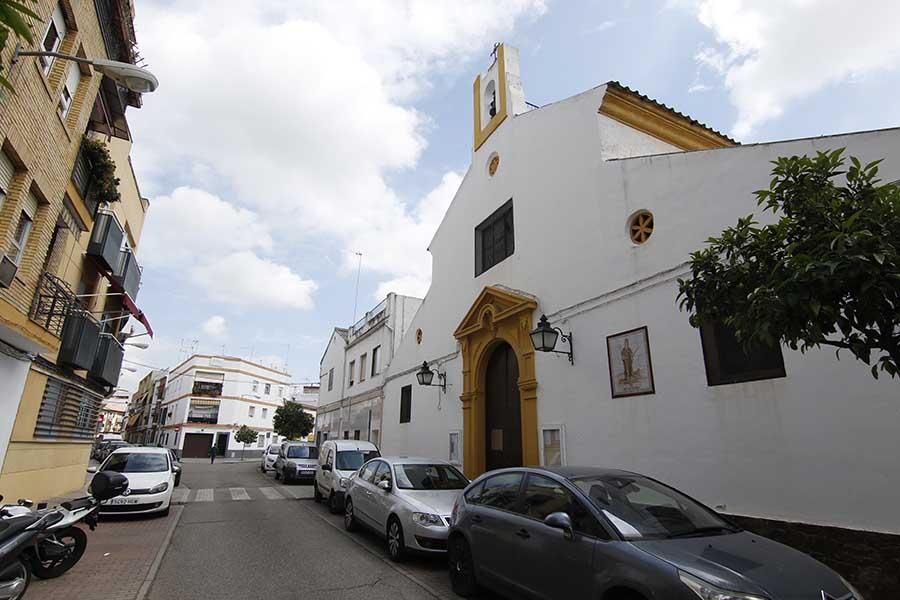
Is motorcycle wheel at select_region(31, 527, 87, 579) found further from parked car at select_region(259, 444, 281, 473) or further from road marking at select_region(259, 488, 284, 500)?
parked car at select_region(259, 444, 281, 473)

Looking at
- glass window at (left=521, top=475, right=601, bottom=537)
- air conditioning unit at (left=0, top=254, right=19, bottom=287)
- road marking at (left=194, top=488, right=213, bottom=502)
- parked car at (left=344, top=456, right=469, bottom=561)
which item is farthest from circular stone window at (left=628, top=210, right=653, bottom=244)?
road marking at (left=194, top=488, right=213, bottom=502)

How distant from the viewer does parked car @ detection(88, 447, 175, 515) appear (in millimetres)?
10133

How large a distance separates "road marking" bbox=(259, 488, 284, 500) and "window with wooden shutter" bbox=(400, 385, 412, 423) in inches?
169

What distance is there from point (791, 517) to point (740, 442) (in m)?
0.92

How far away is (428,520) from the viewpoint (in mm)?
6793

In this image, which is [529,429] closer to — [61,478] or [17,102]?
[17,102]

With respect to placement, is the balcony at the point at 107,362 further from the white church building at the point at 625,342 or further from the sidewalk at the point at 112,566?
the white church building at the point at 625,342

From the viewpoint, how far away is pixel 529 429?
9820 mm

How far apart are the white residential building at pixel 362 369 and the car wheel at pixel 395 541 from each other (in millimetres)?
10492

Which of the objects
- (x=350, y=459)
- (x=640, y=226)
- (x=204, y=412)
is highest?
(x=640, y=226)

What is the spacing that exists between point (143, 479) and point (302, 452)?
1056 centimetres

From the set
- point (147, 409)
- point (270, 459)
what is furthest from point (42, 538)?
point (147, 409)

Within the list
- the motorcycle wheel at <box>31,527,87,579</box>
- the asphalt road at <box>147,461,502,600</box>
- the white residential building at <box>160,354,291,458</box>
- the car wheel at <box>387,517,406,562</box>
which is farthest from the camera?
the white residential building at <box>160,354,291,458</box>

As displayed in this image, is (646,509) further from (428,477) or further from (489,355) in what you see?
(489,355)
